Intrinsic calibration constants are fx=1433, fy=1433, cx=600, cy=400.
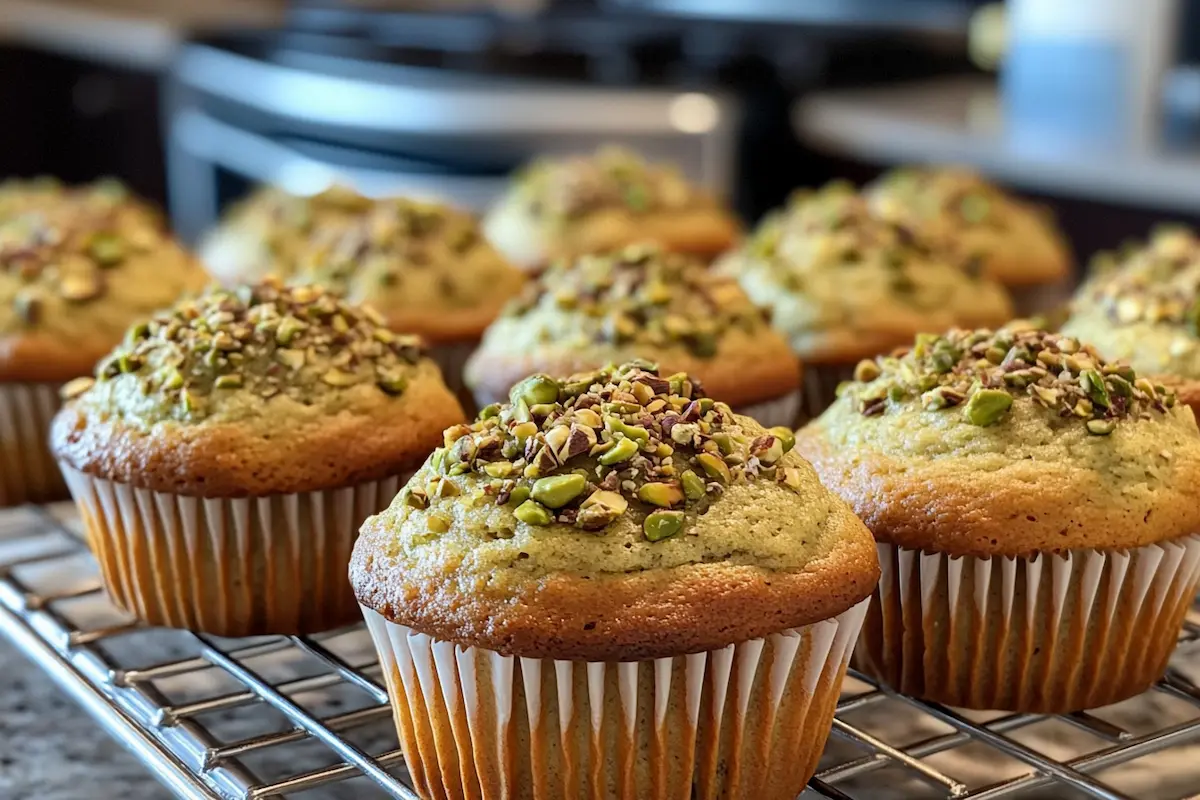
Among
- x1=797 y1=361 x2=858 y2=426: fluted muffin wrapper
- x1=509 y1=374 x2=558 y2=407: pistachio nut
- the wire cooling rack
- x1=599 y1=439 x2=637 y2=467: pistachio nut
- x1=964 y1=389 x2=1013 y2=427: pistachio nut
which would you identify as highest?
x1=509 y1=374 x2=558 y2=407: pistachio nut

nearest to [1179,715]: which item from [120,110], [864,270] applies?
[864,270]

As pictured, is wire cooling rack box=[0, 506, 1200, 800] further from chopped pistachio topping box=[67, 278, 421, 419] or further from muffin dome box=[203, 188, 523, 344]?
muffin dome box=[203, 188, 523, 344]

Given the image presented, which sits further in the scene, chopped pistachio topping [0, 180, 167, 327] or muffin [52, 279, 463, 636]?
chopped pistachio topping [0, 180, 167, 327]

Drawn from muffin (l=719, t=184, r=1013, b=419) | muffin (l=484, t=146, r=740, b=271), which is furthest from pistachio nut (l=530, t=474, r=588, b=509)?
muffin (l=484, t=146, r=740, b=271)

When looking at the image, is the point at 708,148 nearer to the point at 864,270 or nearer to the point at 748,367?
the point at 864,270

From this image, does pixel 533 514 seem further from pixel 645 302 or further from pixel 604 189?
pixel 604 189

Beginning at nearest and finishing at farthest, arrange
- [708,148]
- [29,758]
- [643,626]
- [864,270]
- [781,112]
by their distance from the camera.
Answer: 1. [643,626]
2. [29,758]
3. [864,270]
4. [708,148]
5. [781,112]
